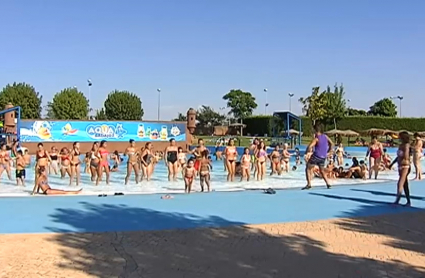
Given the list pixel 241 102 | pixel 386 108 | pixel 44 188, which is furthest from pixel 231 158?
pixel 241 102

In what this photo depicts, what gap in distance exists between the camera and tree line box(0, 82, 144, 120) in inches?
2212

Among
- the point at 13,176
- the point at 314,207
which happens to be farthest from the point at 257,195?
the point at 13,176

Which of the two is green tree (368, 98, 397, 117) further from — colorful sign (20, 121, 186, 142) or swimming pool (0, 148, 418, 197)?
swimming pool (0, 148, 418, 197)

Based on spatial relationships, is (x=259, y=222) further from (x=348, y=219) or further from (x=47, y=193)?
(x=47, y=193)

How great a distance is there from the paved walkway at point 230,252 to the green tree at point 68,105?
54.6 metres

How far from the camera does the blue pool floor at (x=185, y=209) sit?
27.1 ft

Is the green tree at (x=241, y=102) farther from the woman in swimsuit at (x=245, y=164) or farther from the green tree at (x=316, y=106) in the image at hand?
the woman in swimsuit at (x=245, y=164)

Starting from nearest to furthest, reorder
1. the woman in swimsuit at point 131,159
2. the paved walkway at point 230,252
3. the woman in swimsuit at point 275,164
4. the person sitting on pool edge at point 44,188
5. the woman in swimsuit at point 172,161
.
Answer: the paved walkway at point 230,252
the person sitting on pool edge at point 44,188
the woman in swimsuit at point 131,159
the woman in swimsuit at point 172,161
the woman in swimsuit at point 275,164

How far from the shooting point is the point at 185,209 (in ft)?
32.0

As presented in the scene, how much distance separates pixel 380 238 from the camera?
7305 millimetres

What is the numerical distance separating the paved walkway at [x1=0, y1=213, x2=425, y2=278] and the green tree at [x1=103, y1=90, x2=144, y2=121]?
60383mm

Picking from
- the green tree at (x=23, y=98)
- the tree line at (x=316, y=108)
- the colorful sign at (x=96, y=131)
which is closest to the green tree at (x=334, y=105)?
the tree line at (x=316, y=108)

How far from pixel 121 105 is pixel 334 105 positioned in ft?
92.6

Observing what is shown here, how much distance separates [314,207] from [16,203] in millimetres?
6093
